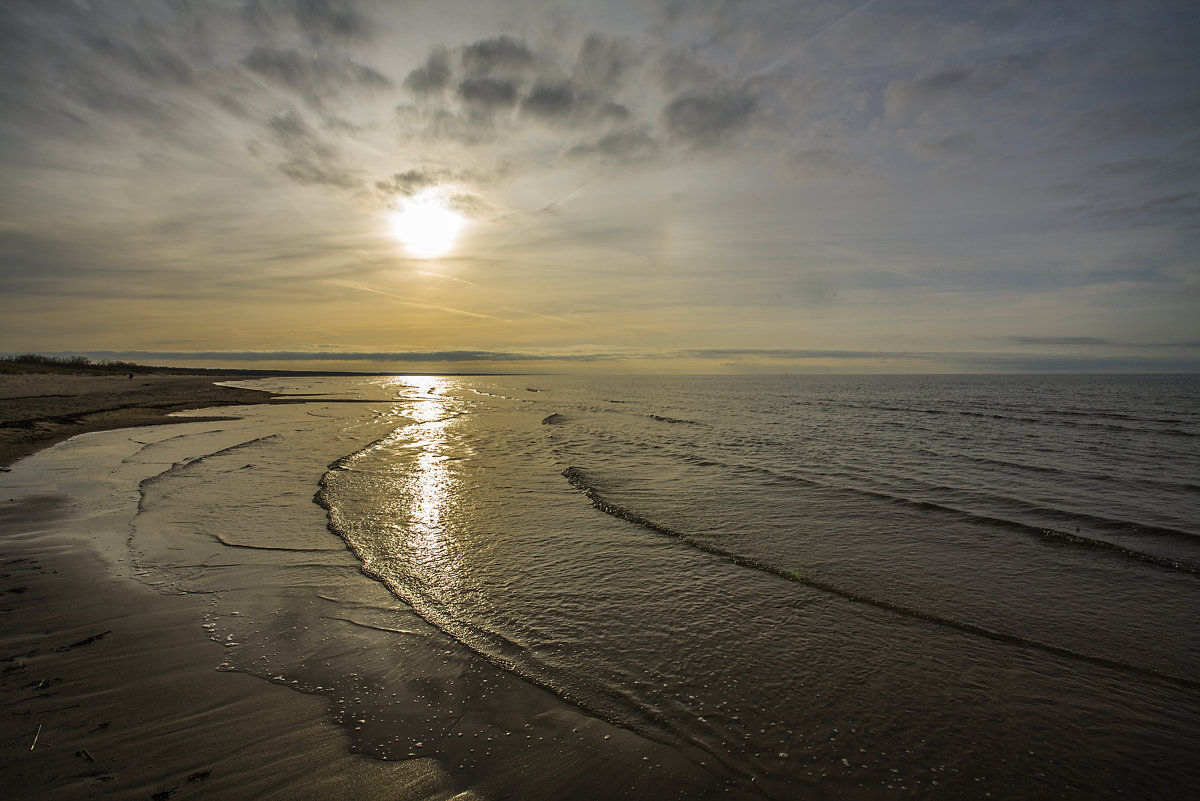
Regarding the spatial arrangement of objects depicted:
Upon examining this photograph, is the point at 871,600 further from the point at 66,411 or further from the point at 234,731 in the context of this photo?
the point at 66,411

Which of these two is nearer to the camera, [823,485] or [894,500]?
[894,500]

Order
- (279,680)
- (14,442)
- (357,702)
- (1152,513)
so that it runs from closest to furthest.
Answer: (357,702)
(279,680)
(1152,513)
(14,442)

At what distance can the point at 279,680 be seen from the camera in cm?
577

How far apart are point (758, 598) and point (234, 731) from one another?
274 inches

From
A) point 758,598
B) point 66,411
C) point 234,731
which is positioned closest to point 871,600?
point 758,598

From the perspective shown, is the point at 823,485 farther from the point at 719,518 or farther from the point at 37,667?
the point at 37,667

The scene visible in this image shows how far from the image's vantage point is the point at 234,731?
4832 millimetres

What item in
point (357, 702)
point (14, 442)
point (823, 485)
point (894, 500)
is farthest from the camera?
point (14, 442)

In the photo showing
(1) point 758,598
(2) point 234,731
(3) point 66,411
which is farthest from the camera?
Answer: (3) point 66,411

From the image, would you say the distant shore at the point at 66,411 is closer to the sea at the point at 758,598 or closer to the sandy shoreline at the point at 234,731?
the sea at the point at 758,598

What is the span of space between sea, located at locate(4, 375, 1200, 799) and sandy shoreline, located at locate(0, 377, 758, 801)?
0.25 metres

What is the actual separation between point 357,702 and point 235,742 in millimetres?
1038

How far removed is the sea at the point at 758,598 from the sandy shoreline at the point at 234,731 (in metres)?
0.25

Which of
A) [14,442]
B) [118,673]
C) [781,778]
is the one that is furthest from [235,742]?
[14,442]
